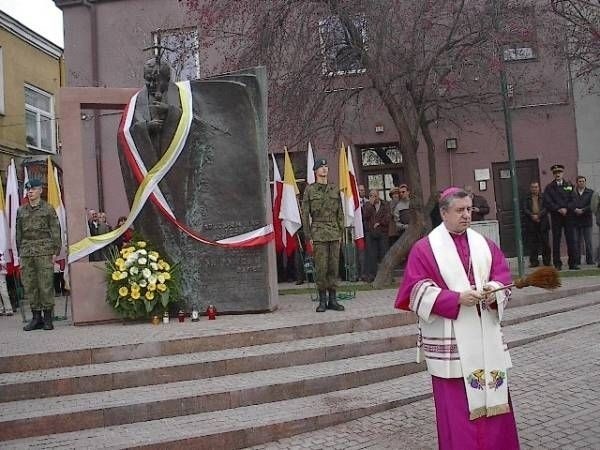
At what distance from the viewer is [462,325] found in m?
3.92

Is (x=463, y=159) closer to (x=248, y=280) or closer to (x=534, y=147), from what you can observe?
(x=534, y=147)

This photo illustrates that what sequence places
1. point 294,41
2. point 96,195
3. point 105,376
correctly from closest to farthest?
point 105,376 → point 294,41 → point 96,195

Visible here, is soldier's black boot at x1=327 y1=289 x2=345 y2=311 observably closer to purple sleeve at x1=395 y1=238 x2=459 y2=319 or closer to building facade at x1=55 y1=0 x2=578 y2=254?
Result: purple sleeve at x1=395 y1=238 x2=459 y2=319

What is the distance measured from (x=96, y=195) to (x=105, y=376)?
41.7 feet

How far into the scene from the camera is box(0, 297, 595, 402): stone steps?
225 inches

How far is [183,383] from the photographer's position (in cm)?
591

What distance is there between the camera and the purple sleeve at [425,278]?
3846mm

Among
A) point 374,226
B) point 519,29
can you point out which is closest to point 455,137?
point 374,226

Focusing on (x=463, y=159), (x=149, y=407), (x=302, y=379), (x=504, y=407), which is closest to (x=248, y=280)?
(x=302, y=379)

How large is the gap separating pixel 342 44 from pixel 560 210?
5327mm

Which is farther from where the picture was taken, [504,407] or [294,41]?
[294,41]

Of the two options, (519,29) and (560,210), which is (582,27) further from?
(560,210)

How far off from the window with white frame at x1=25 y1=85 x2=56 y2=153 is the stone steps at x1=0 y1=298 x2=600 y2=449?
17036mm

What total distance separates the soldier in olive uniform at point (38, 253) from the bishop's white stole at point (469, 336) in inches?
223
